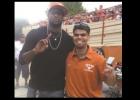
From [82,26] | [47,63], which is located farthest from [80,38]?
[47,63]

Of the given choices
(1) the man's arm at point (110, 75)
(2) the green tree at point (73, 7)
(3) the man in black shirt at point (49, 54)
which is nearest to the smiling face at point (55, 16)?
(3) the man in black shirt at point (49, 54)

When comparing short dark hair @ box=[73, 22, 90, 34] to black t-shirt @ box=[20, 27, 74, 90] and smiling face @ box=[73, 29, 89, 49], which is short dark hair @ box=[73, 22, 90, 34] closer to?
smiling face @ box=[73, 29, 89, 49]

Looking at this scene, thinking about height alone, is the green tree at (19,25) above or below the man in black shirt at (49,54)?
above

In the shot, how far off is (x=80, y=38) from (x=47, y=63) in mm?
554

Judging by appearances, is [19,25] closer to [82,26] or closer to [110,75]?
[82,26]

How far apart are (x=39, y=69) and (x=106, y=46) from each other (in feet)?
3.12

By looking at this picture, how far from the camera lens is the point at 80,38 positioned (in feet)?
11.2

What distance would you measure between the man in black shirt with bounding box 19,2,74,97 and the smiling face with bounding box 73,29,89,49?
85 mm

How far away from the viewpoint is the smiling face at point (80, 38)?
3.42 metres

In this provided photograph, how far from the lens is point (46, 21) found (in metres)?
3.46

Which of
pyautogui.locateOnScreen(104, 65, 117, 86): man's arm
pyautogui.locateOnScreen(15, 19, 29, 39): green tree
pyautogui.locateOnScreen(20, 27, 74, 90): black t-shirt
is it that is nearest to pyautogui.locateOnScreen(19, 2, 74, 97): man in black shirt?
pyautogui.locateOnScreen(20, 27, 74, 90): black t-shirt

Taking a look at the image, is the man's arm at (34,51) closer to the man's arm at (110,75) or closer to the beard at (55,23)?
the beard at (55,23)
